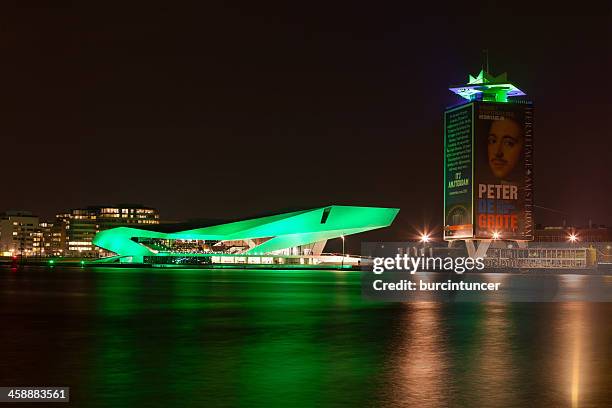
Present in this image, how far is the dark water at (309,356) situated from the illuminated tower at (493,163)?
108333 mm

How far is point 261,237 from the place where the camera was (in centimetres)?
10369

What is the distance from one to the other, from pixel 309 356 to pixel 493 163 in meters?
121

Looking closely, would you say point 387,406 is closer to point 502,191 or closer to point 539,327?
point 539,327

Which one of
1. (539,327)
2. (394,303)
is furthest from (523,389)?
(394,303)

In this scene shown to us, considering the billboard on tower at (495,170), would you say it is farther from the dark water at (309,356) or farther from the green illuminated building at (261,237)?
the dark water at (309,356)

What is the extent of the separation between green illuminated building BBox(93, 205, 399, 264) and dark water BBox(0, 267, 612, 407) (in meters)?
77.2

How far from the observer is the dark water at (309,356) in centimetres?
965

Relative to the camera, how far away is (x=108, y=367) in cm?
1160

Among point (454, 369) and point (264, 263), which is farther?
point (264, 263)

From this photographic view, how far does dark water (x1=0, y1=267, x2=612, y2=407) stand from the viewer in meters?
9.65

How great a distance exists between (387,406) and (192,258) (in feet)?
310

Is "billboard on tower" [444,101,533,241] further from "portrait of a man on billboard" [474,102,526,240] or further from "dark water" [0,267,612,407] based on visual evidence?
"dark water" [0,267,612,407]

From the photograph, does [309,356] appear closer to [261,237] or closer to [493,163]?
[261,237]

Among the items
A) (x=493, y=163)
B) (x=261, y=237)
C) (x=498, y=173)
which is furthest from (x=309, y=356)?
(x=498, y=173)
